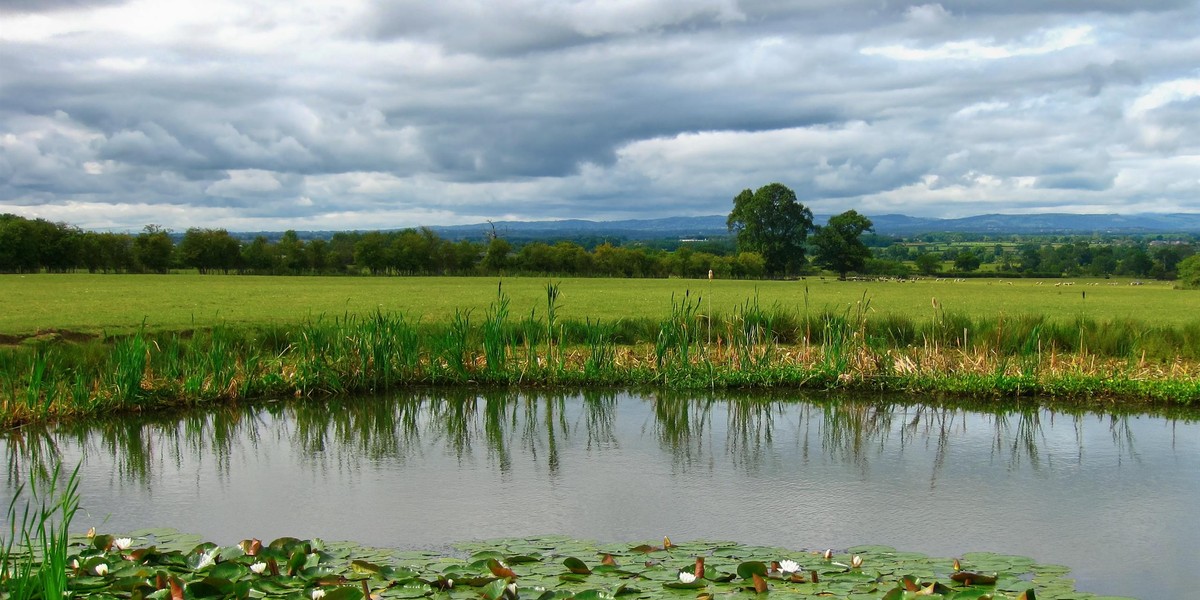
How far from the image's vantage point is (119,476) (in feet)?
24.6

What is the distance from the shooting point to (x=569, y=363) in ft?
40.3

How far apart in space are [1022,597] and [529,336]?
8.58m

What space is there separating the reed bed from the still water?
0.50 m

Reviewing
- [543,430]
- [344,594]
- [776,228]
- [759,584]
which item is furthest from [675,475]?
[776,228]

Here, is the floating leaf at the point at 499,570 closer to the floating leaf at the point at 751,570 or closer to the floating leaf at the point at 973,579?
the floating leaf at the point at 751,570

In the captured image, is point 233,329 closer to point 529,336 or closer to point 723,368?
point 529,336

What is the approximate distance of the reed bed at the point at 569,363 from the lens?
10117 mm

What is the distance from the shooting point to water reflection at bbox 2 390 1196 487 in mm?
8164

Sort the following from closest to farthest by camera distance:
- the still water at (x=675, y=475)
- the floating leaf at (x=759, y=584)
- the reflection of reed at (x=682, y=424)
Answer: the floating leaf at (x=759, y=584)
the still water at (x=675, y=475)
the reflection of reed at (x=682, y=424)

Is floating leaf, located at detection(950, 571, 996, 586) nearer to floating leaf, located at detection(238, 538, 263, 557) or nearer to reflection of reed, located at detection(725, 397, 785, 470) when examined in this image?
reflection of reed, located at detection(725, 397, 785, 470)

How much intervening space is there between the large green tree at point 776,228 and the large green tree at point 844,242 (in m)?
2.86

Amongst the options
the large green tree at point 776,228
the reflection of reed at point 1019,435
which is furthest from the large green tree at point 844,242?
the reflection of reed at point 1019,435

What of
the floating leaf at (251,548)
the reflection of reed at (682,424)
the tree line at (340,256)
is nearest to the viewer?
the floating leaf at (251,548)

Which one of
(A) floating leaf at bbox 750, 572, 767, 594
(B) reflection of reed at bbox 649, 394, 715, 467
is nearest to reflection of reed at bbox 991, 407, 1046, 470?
(B) reflection of reed at bbox 649, 394, 715, 467
